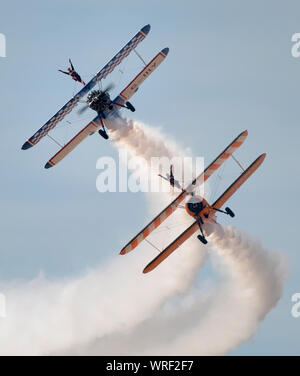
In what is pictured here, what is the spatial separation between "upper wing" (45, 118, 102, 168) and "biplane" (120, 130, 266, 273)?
7.20 meters

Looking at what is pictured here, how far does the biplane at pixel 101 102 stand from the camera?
60.4 meters

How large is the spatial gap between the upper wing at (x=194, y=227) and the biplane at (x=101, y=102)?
24.6 ft

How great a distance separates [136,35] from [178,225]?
11.2m

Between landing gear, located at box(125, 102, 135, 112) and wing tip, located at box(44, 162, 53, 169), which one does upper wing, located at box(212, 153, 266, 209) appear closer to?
landing gear, located at box(125, 102, 135, 112)

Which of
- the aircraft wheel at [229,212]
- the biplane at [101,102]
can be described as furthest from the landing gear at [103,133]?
the aircraft wheel at [229,212]

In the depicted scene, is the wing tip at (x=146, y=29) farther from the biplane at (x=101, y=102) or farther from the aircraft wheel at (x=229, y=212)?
→ the aircraft wheel at (x=229, y=212)

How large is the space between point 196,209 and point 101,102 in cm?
859

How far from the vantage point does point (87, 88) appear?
60.7 meters

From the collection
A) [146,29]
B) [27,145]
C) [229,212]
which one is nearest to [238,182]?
[229,212]

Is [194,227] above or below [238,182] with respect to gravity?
below

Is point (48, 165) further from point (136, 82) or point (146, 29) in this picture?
point (146, 29)

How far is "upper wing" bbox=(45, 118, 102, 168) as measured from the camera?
61.9m
